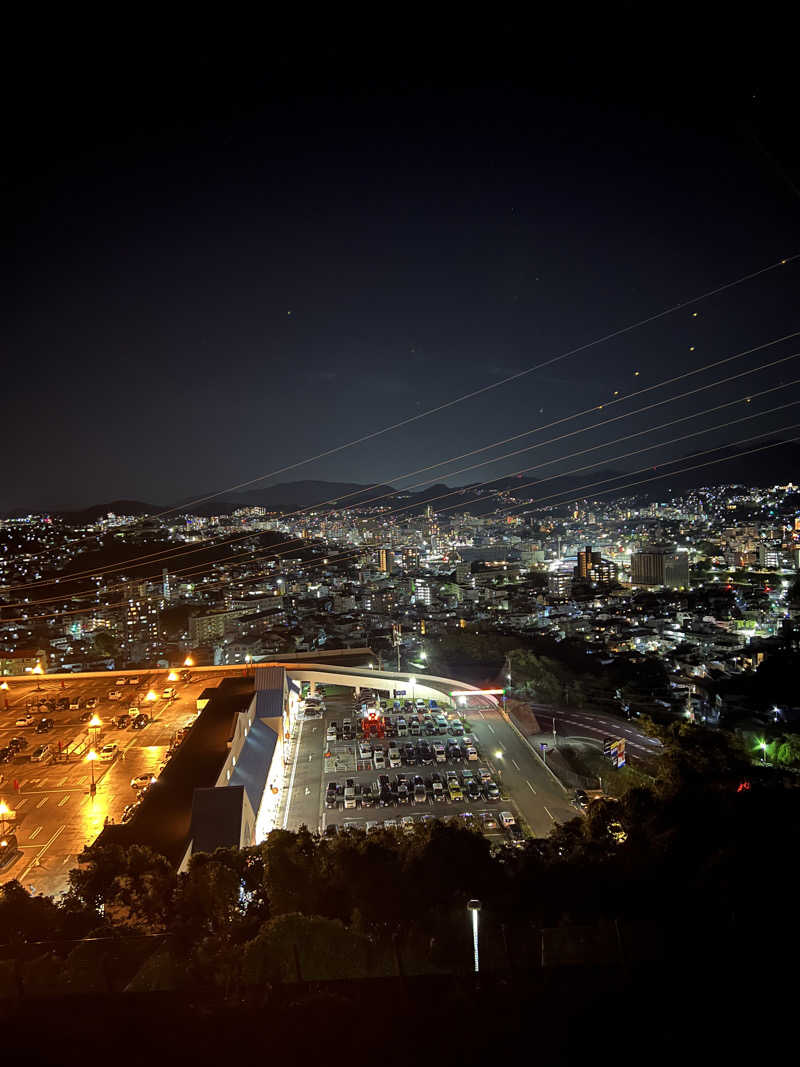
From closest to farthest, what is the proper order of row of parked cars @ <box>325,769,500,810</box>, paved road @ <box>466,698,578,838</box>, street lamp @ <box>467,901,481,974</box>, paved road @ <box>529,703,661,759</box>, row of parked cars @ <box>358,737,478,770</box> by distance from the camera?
street lamp @ <box>467,901,481,974</box>
paved road @ <box>466,698,578,838</box>
row of parked cars @ <box>325,769,500,810</box>
row of parked cars @ <box>358,737,478,770</box>
paved road @ <box>529,703,661,759</box>

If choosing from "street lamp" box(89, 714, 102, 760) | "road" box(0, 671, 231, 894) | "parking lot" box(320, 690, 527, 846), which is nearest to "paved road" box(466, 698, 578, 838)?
"parking lot" box(320, 690, 527, 846)

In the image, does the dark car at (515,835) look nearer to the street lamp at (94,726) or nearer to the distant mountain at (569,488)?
the street lamp at (94,726)

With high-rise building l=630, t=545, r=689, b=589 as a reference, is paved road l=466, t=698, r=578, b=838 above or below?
below

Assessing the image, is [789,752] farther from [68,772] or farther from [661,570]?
[661,570]

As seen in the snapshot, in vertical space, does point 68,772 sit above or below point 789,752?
above

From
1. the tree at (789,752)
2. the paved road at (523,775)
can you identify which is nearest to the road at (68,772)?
the paved road at (523,775)

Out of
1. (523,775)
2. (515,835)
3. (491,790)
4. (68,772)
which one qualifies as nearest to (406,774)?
(491,790)

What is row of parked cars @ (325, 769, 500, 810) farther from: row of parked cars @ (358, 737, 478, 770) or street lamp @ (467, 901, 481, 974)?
street lamp @ (467, 901, 481, 974)
